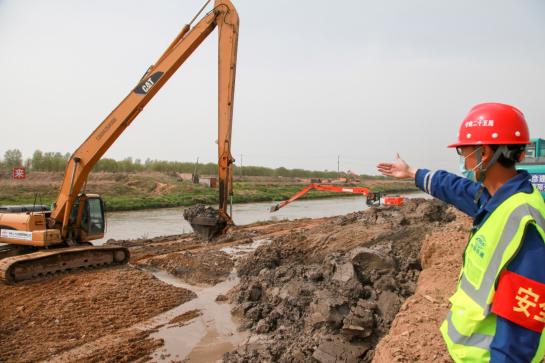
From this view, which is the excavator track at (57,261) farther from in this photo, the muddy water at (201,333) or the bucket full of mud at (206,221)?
the muddy water at (201,333)

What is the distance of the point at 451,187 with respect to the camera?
2.41 m

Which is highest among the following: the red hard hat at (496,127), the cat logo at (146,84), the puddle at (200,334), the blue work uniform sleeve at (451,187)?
the cat logo at (146,84)

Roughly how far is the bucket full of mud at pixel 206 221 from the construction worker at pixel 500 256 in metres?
9.21

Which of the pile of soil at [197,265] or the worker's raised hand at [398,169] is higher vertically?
the worker's raised hand at [398,169]

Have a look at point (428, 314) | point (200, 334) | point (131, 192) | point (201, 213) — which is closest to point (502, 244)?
point (428, 314)

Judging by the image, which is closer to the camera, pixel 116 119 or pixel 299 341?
pixel 299 341

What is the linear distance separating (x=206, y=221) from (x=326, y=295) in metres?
5.78

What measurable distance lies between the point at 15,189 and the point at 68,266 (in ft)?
78.7

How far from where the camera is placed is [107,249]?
365 inches

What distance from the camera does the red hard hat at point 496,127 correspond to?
6.13 ft

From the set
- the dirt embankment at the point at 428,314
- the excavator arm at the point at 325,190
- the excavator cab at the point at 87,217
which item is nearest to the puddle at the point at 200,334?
the dirt embankment at the point at 428,314

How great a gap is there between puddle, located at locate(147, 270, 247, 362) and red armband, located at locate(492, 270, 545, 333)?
14.7 ft

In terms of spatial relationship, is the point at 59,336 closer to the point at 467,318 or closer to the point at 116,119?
the point at 116,119

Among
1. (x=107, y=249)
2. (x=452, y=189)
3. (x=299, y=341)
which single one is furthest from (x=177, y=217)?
(x=452, y=189)
